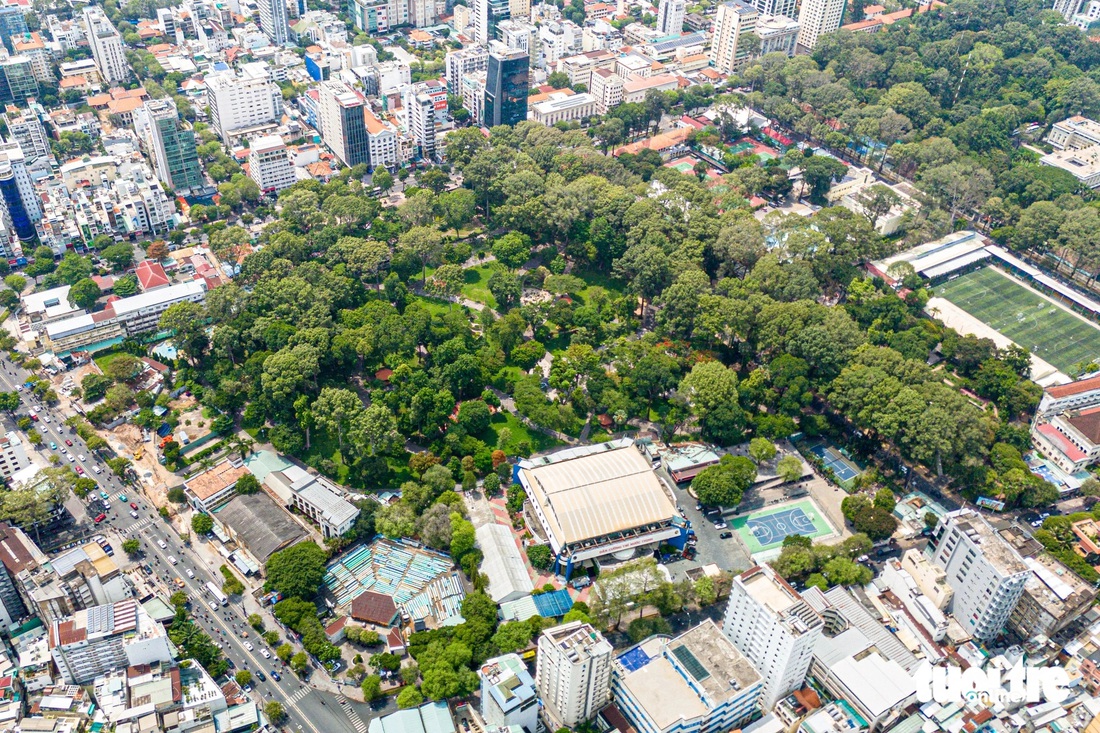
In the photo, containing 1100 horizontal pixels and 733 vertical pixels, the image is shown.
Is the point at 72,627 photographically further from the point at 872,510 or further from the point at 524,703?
the point at 872,510

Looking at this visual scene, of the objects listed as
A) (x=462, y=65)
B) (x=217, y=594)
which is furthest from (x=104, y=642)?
(x=462, y=65)

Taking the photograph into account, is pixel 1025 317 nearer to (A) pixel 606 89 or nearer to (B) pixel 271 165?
(A) pixel 606 89

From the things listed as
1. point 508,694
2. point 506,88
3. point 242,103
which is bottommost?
point 508,694

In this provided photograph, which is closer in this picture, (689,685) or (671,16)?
(689,685)

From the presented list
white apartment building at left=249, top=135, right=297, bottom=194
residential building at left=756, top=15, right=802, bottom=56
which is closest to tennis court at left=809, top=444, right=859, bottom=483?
white apartment building at left=249, top=135, right=297, bottom=194

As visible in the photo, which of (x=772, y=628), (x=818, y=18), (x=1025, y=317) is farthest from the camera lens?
(x=818, y=18)

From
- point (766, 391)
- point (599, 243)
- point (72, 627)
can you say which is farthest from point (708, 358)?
point (72, 627)

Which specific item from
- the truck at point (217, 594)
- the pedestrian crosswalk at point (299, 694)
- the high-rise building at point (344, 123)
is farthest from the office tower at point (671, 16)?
the pedestrian crosswalk at point (299, 694)

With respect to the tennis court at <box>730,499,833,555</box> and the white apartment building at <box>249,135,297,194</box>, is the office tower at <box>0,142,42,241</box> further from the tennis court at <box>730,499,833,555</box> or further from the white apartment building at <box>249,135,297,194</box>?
the tennis court at <box>730,499,833,555</box>

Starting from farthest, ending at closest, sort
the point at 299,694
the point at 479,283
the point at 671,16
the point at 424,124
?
the point at 671,16, the point at 424,124, the point at 479,283, the point at 299,694
